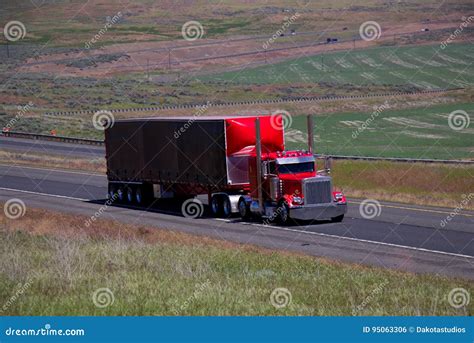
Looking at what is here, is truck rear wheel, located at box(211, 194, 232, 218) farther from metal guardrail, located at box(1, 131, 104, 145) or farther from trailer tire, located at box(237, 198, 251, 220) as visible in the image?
metal guardrail, located at box(1, 131, 104, 145)

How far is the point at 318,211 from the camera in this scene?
31.2 m

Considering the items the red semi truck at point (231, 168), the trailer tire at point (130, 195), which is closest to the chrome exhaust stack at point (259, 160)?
the red semi truck at point (231, 168)

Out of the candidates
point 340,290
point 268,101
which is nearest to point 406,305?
point 340,290

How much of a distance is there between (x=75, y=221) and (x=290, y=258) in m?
11.9

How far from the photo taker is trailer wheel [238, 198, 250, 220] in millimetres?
33094

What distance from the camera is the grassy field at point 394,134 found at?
62744mm

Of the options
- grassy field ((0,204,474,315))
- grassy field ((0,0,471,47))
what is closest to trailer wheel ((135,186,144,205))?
grassy field ((0,204,474,315))

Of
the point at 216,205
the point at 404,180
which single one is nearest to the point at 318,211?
the point at 216,205

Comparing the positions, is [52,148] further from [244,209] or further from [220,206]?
[244,209]

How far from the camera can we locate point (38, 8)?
196 metres

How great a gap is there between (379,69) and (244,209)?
102 metres

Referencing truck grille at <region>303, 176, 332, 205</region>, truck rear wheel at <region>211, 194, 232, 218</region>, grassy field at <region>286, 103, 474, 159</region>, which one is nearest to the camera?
truck grille at <region>303, 176, 332, 205</region>

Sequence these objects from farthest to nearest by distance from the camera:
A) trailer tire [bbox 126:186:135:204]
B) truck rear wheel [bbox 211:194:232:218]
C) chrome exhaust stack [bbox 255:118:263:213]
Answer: trailer tire [bbox 126:186:135:204]
truck rear wheel [bbox 211:194:232:218]
chrome exhaust stack [bbox 255:118:263:213]

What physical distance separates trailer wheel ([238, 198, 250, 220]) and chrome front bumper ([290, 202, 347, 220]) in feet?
8.07
